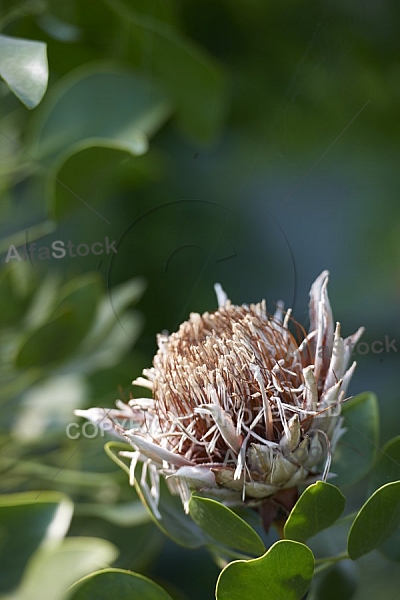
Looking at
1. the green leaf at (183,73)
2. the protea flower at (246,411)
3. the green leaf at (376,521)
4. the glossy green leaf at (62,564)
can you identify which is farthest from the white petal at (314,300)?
the green leaf at (183,73)

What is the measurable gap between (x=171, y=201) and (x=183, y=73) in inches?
5.0

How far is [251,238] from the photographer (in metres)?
0.56

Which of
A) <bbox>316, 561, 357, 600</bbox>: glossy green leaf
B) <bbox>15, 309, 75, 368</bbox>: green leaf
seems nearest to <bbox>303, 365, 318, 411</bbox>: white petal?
<bbox>316, 561, 357, 600</bbox>: glossy green leaf

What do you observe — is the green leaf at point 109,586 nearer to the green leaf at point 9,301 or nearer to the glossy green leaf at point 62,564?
the glossy green leaf at point 62,564

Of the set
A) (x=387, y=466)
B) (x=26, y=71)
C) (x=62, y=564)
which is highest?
(x=26, y=71)

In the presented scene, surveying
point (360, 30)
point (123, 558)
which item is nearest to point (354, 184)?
point (360, 30)

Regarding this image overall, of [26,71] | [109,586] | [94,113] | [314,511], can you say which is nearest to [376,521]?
[314,511]

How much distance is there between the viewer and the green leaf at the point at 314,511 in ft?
1.17

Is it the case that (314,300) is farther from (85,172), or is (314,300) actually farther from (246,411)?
(85,172)

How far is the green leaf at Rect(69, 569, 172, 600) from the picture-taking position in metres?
0.39

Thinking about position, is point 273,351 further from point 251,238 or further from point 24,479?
point 24,479

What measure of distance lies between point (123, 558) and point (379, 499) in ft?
0.91

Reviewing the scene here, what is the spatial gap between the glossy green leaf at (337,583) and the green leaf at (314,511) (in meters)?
0.07

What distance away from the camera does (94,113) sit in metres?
0.67
